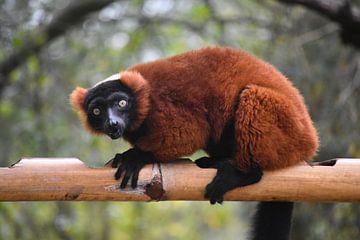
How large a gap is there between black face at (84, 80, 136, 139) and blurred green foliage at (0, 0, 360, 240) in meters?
2.35

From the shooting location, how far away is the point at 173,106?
3707 millimetres

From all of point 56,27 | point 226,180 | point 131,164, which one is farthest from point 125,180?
Answer: point 56,27

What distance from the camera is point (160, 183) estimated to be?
3213mm

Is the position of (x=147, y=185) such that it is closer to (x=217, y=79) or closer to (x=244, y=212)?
(x=217, y=79)

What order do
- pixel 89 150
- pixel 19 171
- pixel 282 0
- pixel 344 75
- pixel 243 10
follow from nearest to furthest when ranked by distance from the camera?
pixel 19 171 → pixel 282 0 → pixel 344 75 → pixel 89 150 → pixel 243 10

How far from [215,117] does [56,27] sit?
3735 millimetres

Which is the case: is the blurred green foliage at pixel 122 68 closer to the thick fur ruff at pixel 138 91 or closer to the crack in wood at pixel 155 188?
the thick fur ruff at pixel 138 91

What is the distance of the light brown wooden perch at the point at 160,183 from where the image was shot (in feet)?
10.1

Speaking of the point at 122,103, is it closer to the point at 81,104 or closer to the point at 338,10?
the point at 81,104

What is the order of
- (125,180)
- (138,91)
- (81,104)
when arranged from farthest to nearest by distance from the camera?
(81,104) → (138,91) → (125,180)

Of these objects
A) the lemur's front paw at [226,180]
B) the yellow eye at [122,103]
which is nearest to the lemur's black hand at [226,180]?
the lemur's front paw at [226,180]

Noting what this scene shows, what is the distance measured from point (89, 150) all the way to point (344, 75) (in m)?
3.40

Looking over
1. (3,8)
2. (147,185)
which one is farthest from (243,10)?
(147,185)

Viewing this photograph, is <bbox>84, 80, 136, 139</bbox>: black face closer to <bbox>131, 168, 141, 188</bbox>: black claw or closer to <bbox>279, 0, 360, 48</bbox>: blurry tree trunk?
<bbox>131, 168, 141, 188</bbox>: black claw
